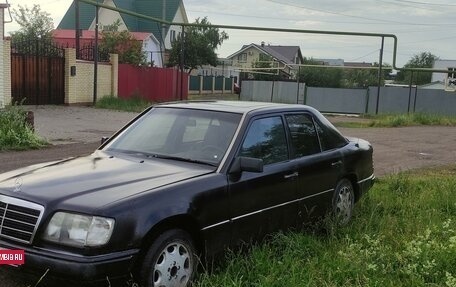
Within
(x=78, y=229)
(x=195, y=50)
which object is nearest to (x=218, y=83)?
(x=195, y=50)

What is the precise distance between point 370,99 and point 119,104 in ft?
58.3

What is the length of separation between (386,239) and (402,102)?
31343 millimetres

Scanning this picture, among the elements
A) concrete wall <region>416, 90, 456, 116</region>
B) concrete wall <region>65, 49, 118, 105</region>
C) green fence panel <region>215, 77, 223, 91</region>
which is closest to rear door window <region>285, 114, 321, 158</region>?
concrete wall <region>65, 49, 118, 105</region>

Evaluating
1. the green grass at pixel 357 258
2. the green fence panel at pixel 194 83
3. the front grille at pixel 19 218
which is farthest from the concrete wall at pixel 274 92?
the front grille at pixel 19 218

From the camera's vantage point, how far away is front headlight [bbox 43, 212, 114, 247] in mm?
3463

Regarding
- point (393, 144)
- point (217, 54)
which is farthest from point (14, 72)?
point (217, 54)

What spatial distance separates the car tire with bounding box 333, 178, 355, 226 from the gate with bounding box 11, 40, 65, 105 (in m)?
17.1

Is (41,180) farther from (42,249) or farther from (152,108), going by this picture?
(152,108)

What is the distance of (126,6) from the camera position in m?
58.4

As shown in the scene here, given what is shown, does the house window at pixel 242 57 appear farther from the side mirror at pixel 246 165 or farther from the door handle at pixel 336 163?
the side mirror at pixel 246 165

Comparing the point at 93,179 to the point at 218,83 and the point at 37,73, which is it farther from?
the point at 218,83

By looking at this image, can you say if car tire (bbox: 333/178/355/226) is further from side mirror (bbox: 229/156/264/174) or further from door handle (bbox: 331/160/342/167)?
side mirror (bbox: 229/156/264/174)

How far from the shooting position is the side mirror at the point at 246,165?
431 cm

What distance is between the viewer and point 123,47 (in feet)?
104
